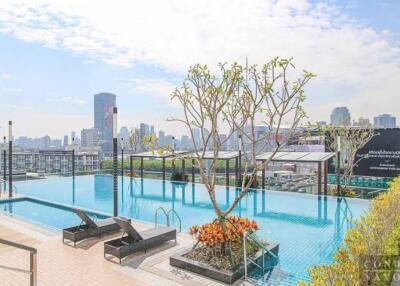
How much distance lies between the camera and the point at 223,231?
7078mm

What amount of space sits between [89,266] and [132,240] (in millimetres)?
1209

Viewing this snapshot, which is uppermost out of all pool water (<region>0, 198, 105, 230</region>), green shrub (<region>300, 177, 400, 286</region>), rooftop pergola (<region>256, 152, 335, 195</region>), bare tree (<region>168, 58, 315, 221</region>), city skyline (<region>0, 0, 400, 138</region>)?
city skyline (<region>0, 0, 400, 138</region>)

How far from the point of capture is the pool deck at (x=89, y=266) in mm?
6305

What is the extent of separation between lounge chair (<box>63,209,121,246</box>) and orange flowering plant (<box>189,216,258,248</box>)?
3.05 metres

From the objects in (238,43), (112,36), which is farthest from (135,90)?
(238,43)

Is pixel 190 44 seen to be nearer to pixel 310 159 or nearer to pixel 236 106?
pixel 236 106

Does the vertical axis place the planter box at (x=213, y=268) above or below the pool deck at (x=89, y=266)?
above

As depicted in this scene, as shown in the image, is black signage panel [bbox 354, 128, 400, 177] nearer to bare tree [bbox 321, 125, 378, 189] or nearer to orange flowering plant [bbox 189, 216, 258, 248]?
bare tree [bbox 321, 125, 378, 189]

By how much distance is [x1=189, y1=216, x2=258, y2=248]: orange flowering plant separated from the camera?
695cm

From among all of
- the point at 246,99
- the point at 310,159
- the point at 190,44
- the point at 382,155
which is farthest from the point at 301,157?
the point at 246,99

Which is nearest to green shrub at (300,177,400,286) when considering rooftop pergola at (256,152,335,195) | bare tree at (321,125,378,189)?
rooftop pergola at (256,152,335,195)

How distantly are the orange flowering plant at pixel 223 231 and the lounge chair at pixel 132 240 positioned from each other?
1.23 meters

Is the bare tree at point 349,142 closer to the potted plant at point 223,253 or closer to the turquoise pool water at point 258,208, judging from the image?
the turquoise pool water at point 258,208

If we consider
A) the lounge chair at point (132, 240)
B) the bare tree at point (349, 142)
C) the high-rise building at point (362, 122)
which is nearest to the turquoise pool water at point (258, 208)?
the bare tree at point (349, 142)
